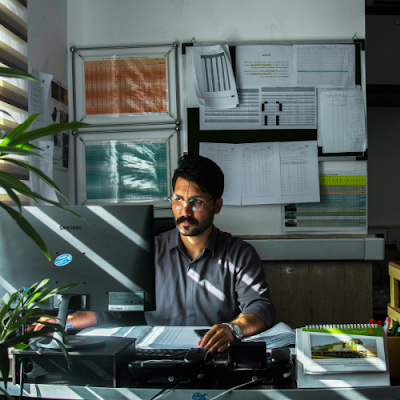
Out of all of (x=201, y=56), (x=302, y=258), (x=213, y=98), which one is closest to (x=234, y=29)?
(x=201, y=56)

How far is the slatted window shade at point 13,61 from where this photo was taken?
1.58 metres

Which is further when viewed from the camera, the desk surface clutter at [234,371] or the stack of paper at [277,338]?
the stack of paper at [277,338]

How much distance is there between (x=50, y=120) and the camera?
1989 mm

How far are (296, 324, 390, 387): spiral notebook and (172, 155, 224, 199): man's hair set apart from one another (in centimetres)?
83

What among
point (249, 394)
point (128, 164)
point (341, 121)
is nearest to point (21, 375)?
point (249, 394)

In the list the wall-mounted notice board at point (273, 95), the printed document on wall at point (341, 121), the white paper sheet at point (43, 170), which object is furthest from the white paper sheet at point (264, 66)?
the white paper sheet at point (43, 170)

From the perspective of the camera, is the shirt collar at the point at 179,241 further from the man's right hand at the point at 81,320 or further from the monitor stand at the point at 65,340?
the monitor stand at the point at 65,340

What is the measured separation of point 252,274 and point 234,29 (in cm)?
148

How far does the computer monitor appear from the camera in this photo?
95cm

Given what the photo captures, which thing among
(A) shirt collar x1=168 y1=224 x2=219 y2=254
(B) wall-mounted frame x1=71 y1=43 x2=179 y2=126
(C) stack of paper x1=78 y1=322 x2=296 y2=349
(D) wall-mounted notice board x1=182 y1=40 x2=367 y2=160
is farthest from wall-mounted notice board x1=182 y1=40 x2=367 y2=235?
(C) stack of paper x1=78 y1=322 x2=296 y2=349

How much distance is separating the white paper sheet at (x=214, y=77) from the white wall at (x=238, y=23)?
92 millimetres

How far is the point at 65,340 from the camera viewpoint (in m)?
0.91

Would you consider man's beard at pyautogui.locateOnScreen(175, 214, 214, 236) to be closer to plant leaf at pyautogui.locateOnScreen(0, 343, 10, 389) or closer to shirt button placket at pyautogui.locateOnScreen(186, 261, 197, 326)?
shirt button placket at pyautogui.locateOnScreen(186, 261, 197, 326)

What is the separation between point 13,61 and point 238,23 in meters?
1.26
